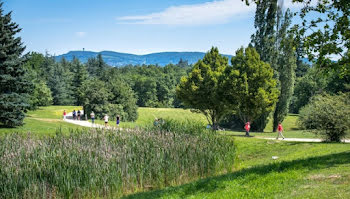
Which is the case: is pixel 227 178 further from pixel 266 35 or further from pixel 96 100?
pixel 96 100

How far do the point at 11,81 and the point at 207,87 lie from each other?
16582mm

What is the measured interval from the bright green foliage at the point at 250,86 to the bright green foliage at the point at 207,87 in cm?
129

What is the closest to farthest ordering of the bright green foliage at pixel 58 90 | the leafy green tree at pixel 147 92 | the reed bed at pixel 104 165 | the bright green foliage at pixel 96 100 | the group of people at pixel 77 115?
the reed bed at pixel 104 165 < the group of people at pixel 77 115 < the bright green foliage at pixel 96 100 < the bright green foliage at pixel 58 90 < the leafy green tree at pixel 147 92

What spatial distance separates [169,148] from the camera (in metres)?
12.4

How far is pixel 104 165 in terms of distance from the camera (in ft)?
34.3

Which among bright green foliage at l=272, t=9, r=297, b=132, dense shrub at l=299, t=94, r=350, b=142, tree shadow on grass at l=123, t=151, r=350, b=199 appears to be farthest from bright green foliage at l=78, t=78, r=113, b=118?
tree shadow on grass at l=123, t=151, r=350, b=199

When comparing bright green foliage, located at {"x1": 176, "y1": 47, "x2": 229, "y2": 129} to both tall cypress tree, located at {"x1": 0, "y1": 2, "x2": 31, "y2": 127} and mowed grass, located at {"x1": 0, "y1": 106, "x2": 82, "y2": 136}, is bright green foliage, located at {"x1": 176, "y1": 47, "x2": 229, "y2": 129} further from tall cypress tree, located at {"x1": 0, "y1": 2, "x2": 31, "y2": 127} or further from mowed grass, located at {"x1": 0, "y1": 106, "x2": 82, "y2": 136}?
tall cypress tree, located at {"x1": 0, "y1": 2, "x2": 31, "y2": 127}

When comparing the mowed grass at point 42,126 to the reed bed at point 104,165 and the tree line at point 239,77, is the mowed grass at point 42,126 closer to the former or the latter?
the tree line at point 239,77

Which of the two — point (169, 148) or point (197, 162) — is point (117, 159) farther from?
point (197, 162)

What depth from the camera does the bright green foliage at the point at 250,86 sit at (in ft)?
87.5

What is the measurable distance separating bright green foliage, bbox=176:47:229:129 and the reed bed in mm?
15421

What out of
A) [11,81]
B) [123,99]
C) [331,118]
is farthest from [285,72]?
[11,81]

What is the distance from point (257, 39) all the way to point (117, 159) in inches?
1305

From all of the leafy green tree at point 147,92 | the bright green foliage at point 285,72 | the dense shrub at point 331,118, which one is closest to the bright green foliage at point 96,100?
the bright green foliage at point 285,72
